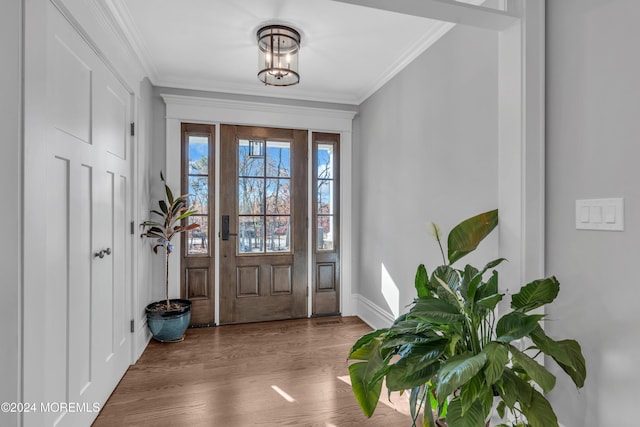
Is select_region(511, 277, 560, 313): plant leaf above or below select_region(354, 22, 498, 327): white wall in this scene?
below

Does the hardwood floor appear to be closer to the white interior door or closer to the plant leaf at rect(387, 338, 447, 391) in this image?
the white interior door

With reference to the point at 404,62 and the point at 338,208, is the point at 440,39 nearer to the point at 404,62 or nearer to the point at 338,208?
the point at 404,62

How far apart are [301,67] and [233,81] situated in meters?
0.77

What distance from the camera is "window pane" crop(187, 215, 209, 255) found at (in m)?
3.45

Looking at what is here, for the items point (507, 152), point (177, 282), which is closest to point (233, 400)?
point (177, 282)

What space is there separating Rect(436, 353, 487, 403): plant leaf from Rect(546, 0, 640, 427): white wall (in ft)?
2.01

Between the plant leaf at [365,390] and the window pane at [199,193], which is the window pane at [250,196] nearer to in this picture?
the window pane at [199,193]

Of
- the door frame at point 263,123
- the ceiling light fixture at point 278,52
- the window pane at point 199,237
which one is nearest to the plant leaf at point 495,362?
the ceiling light fixture at point 278,52

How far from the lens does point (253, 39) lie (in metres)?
2.57

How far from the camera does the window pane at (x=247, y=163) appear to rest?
11.7 feet

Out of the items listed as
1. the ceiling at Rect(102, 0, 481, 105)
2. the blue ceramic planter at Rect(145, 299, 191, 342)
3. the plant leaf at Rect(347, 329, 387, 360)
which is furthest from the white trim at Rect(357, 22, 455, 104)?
the blue ceramic planter at Rect(145, 299, 191, 342)

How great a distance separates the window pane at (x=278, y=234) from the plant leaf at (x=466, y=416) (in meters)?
2.76

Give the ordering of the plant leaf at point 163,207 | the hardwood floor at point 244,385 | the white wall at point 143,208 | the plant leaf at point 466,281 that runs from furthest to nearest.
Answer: the plant leaf at point 163,207 → the white wall at point 143,208 → the hardwood floor at point 244,385 → the plant leaf at point 466,281

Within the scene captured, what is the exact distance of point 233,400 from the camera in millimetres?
2102
